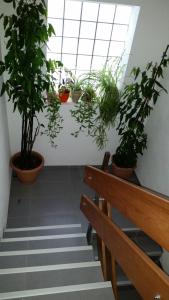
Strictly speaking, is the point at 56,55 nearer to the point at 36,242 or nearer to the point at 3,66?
the point at 3,66

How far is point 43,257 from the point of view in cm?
234

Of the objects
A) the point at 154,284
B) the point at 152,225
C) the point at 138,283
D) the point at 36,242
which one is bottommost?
the point at 36,242

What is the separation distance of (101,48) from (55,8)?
0.71m

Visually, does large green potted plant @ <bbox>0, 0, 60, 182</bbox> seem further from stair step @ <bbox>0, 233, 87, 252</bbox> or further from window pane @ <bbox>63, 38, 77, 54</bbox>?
stair step @ <bbox>0, 233, 87, 252</bbox>

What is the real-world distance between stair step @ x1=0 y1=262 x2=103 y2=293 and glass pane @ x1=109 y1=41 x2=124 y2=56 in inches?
96.9

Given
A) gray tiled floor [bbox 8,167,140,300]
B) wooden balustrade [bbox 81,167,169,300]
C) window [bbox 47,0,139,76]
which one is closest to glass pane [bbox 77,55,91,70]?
window [bbox 47,0,139,76]

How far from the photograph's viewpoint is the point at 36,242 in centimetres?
271

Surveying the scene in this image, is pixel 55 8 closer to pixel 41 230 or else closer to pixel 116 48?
pixel 116 48

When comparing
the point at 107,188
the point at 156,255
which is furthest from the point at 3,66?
the point at 156,255

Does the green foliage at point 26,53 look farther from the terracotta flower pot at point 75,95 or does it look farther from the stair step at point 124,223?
the stair step at point 124,223

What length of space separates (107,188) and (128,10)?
2286mm

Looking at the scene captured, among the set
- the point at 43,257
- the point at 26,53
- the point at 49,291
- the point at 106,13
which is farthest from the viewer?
the point at 106,13

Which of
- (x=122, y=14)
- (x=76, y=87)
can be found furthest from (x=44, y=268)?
(x=122, y=14)

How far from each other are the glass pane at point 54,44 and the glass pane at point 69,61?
111 millimetres
